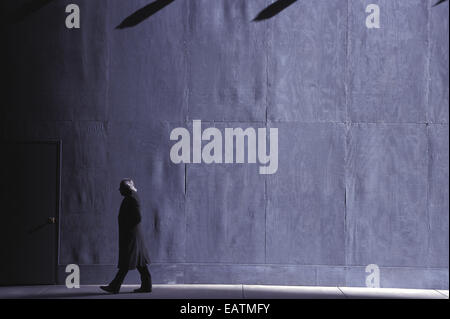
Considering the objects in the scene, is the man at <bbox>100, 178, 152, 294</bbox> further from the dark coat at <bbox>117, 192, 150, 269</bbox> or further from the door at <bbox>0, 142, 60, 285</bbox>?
the door at <bbox>0, 142, 60, 285</bbox>

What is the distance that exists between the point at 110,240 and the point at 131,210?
1515 mm

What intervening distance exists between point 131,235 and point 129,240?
9 cm

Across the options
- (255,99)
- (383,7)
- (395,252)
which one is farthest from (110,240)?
(383,7)

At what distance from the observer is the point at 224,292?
1045 cm

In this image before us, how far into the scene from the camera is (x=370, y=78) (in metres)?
11.3

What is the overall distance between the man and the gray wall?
117 cm

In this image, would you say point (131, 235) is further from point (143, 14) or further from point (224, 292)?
point (143, 14)

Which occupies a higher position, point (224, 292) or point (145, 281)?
point (145, 281)

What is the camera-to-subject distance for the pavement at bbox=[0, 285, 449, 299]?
33.2ft

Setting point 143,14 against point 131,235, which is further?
point 143,14

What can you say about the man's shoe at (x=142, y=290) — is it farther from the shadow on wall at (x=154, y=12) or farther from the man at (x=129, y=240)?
the shadow on wall at (x=154, y=12)

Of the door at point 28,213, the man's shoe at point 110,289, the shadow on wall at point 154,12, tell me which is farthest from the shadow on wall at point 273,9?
the man's shoe at point 110,289

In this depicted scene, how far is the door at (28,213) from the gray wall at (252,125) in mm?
241
